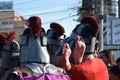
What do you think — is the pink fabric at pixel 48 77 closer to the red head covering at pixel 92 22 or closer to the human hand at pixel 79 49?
the human hand at pixel 79 49

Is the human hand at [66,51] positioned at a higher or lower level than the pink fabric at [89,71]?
higher

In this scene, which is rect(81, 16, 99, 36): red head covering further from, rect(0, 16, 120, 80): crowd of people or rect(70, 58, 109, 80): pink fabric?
rect(70, 58, 109, 80): pink fabric

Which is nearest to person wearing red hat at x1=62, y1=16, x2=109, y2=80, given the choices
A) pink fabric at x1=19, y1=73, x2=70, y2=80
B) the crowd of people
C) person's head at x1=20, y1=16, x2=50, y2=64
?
the crowd of people

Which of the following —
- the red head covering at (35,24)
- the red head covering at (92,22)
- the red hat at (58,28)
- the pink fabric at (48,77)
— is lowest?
the pink fabric at (48,77)

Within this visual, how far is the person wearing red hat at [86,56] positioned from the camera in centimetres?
523

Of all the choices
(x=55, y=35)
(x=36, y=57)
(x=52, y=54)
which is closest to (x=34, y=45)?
(x=36, y=57)

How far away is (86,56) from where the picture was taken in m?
5.45

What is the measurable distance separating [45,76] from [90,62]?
0.77 metres

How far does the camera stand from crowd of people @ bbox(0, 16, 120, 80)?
4805 mm

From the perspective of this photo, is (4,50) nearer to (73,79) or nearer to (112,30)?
(73,79)

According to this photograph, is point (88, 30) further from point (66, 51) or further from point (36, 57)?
point (36, 57)

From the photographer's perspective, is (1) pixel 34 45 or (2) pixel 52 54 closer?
(1) pixel 34 45

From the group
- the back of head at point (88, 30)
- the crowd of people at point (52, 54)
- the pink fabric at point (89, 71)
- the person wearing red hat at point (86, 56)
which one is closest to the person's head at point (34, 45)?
the crowd of people at point (52, 54)

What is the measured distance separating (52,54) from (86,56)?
0.36 m
